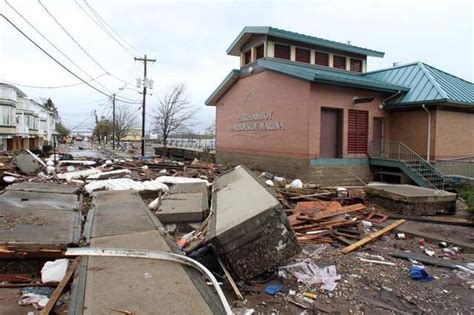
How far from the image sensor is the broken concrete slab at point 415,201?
403 inches

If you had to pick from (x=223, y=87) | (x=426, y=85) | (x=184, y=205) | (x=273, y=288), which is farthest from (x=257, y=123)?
(x=273, y=288)

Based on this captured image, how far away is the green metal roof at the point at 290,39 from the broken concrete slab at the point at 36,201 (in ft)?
45.2

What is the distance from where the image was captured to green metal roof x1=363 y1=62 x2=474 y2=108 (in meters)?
16.5

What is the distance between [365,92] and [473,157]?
21.3 feet

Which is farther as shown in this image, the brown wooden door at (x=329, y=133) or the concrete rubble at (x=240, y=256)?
the brown wooden door at (x=329, y=133)

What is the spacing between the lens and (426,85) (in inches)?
683

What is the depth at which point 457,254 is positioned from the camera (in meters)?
7.34

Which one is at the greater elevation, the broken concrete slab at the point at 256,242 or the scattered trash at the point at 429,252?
the broken concrete slab at the point at 256,242

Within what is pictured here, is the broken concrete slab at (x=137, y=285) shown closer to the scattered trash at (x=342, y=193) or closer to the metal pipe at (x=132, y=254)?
the metal pipe at (x=132, y=254)

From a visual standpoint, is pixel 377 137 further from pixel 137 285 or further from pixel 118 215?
pixel 137 285

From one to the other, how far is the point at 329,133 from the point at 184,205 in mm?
10454

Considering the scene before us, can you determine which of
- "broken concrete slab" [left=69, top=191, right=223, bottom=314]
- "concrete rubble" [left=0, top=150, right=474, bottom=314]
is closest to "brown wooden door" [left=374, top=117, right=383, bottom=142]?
"concrete rubble" [left=0, top=150, right=474, bottom=314]

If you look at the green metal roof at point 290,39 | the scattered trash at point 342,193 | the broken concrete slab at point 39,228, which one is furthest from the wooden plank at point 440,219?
the green metal roof at point 290,39

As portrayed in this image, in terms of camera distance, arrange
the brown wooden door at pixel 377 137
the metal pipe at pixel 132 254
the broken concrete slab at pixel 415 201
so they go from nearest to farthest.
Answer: the metal pipe at pixel 132 254 → the broken concrete slab at pixel 415 201 → the brown wooden door at pixel 377 137
